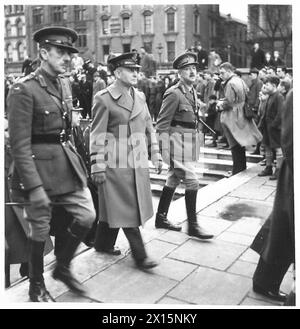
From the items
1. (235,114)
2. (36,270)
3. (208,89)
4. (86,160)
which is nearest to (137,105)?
(86,160)

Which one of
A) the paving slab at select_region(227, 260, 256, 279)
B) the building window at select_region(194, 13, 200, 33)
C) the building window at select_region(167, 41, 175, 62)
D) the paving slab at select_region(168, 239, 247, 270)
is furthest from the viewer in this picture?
the building window at select_region(167, 41, 175, 62)

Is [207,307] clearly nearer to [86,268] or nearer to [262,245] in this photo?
[262,245]

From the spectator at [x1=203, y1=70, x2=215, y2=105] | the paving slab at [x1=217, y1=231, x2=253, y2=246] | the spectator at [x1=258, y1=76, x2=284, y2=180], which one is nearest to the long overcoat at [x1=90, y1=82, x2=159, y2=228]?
the paving slab at [x1=217, y1=231, x2=253, y2=246]

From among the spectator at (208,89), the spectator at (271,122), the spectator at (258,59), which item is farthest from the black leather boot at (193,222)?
the spectator at (258,59)

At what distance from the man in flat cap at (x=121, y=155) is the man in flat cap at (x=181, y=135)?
3.26 feet

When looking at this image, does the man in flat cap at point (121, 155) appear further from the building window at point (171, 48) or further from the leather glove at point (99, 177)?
the building window at point (171, 48)

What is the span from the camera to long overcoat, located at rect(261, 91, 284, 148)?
7816 mm

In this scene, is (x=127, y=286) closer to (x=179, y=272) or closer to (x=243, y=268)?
(x=179, y=272)

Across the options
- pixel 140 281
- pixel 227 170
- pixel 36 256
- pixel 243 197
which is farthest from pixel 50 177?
pixel 227 170

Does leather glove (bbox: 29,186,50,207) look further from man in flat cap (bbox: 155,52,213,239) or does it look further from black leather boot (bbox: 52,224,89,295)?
man in flat cap (bbox: 155,52,213,239)

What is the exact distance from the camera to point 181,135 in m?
5.26

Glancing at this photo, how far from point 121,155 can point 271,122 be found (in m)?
4.47

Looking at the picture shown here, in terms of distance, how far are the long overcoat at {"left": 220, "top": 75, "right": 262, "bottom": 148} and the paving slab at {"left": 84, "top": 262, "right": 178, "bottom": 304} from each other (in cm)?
456

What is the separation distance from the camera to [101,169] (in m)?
4.08
